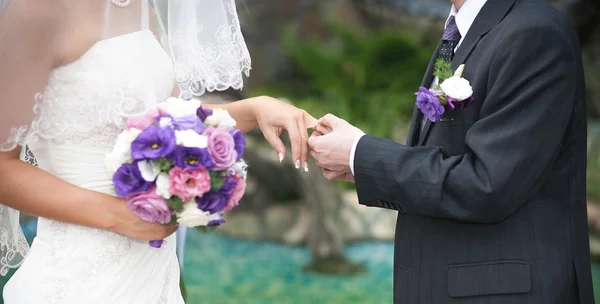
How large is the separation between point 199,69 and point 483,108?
0.93 meters

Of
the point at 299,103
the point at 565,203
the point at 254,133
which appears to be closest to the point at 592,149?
the point at 299,103

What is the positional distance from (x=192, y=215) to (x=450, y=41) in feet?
3.29

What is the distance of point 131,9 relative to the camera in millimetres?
2416

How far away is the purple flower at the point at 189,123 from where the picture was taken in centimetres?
206

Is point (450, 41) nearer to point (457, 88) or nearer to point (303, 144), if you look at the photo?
point (457, 88)

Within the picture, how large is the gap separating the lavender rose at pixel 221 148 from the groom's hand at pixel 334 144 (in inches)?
18.3

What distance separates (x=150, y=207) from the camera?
2.04 meters

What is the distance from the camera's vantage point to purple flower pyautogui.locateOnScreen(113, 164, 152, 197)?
6.65ft

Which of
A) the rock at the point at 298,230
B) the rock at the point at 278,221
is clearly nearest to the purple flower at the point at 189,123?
the rock at the point at 298,230

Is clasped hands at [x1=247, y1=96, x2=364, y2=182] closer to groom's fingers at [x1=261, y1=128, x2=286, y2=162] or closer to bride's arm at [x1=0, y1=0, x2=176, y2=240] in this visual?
groom's fingers at [x1=261, y1=128, x2=286, y2=162]

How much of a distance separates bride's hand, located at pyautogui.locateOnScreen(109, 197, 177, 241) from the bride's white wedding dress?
0.27ft

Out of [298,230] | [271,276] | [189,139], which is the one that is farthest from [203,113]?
[298,230]

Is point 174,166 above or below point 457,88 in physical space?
below

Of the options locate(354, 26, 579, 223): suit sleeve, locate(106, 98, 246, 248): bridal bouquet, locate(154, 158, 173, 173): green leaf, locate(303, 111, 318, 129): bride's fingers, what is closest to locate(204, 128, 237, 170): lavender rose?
locate(106, 98, 246, 248): bridal bouquet
